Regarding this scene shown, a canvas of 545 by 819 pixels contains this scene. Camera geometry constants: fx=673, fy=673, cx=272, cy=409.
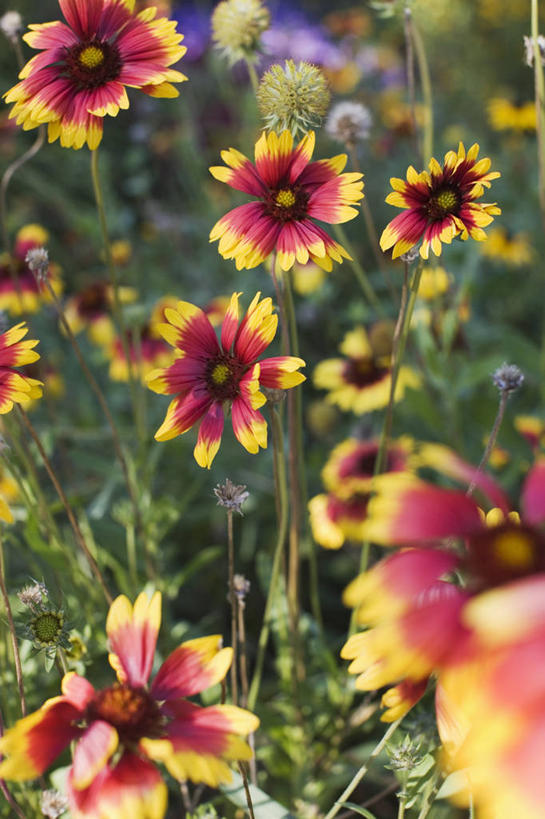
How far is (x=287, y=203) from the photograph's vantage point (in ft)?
2.60

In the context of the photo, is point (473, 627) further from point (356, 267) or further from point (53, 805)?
point (356, 267)

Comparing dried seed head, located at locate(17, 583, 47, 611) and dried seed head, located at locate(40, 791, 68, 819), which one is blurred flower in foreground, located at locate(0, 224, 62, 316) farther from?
dried seed head, located at locate(40, 791, 68, 819)

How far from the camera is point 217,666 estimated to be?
576 millimetres

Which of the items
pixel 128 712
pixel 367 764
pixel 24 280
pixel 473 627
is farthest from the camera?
pixel 24 280

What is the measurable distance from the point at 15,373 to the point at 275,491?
342 mm

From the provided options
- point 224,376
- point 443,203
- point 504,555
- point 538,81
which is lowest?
point 504,555

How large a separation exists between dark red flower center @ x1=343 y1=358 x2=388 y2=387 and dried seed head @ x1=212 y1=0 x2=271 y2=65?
28.5 inches

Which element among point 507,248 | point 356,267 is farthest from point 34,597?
point 507,248

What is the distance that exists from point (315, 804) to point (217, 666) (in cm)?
59

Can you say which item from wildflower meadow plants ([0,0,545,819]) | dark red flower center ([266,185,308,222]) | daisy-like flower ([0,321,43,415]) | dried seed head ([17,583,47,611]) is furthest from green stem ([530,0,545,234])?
dried seed head ([17,583,47,611])

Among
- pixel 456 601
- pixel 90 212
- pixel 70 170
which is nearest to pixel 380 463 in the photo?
pixel 456 601

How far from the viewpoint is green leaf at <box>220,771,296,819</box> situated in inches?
A: 31.0

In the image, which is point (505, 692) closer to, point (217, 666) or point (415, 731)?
point (217, 666)

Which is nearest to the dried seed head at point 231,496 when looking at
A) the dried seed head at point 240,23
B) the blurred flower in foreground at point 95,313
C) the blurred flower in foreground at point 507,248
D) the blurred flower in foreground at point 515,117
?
the dried seed head at point 240,23
